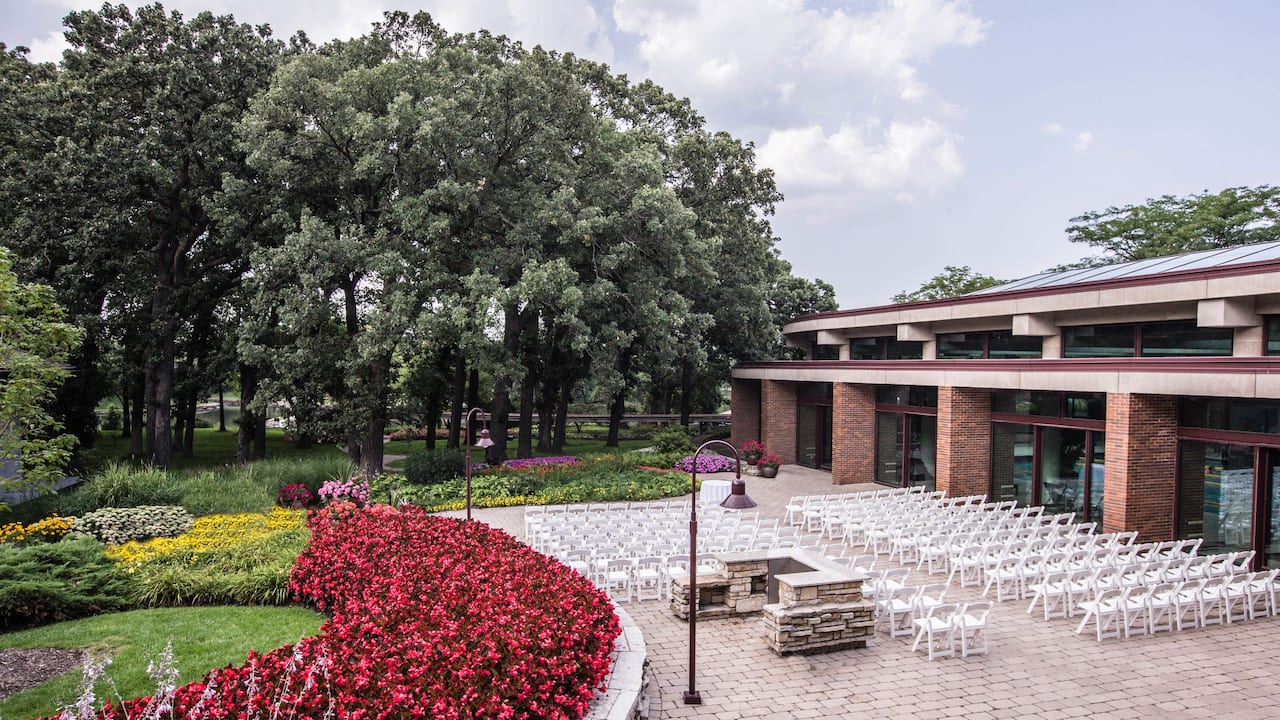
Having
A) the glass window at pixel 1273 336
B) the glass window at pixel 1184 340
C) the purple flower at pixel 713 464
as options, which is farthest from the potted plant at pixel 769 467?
the glass window at pixel 1273 336

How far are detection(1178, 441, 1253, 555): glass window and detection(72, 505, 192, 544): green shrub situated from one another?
20.9 metres

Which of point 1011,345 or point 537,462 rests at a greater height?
point 1011,345

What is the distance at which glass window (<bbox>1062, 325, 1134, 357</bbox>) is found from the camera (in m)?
17.3

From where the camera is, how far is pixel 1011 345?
20.8 meters

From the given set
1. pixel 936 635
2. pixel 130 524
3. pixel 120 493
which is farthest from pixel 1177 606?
pixel 120 493

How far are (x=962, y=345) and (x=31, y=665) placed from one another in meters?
22.2

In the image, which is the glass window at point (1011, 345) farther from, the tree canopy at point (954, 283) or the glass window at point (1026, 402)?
the tree canopy at point (954, 283)

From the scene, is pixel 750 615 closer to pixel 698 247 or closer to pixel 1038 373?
pixel 1038 373

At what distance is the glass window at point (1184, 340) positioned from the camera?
50.8 ft

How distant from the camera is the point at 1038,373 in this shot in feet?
56.7

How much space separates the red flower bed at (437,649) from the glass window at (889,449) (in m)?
16.5

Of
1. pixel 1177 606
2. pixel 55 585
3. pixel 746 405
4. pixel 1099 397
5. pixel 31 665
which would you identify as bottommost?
pixel 31 665

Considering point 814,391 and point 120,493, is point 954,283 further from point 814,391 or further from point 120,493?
point 120,493

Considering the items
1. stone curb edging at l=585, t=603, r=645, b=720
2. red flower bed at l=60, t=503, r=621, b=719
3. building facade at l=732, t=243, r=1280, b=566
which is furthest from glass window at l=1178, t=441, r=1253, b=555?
red flower bed at l=60, t=503, r=621, b=719
